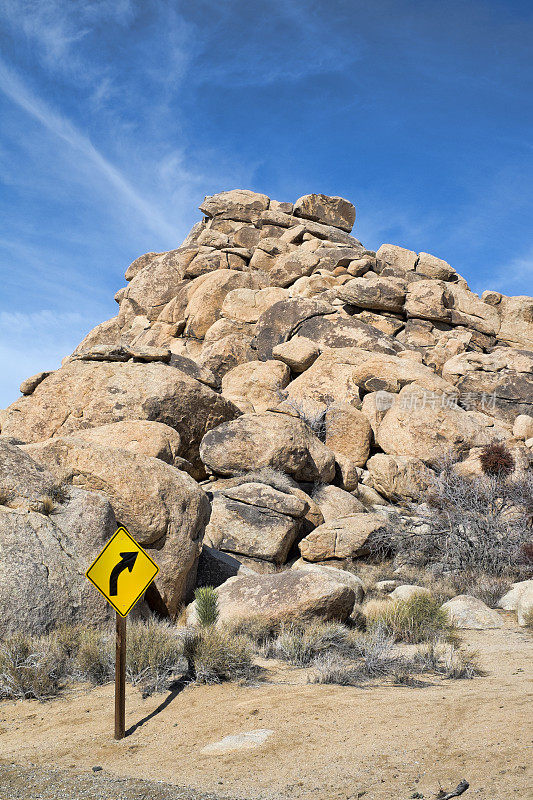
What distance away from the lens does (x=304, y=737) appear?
18.0 ft

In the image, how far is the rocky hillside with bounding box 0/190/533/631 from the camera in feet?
29.8

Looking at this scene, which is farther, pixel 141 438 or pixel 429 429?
pixel 429 429

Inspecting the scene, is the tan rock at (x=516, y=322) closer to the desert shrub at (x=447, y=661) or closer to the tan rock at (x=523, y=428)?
the tan rock at (x=523, y=428)

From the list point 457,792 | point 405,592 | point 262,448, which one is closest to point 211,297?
point 262,448

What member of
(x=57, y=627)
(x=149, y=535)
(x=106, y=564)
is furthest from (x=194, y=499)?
(x=106, y=564)

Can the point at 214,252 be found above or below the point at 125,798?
above

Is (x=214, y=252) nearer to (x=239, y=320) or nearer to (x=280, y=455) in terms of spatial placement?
(x=239, y=320)

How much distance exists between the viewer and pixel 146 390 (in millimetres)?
15898

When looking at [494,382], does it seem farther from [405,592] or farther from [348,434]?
[405,592]

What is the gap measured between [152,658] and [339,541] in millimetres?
7352

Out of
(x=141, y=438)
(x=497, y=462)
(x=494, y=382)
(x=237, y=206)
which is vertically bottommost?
(x=497, y=462)

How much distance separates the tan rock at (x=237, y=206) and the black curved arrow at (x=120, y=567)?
38321 mm

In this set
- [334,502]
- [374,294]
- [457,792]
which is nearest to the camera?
[457,792]

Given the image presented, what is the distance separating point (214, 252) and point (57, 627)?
31.6 m
